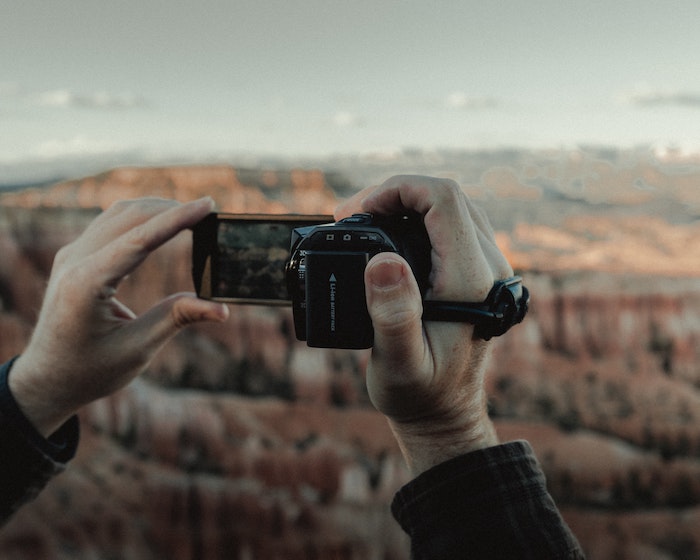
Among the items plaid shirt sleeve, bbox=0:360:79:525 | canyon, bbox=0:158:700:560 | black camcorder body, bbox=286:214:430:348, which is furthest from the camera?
canyon, bbox=0:158:700:560

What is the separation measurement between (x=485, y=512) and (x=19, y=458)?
1.69ft

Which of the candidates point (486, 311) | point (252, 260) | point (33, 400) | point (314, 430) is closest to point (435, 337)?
point (486, 311)

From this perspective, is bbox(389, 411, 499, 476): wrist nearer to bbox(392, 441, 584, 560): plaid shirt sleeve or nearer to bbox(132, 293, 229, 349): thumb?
bbox(392, 441, 584, 560): plaid shirt sleeve

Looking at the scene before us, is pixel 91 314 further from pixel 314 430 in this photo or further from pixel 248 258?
pixel 314 430

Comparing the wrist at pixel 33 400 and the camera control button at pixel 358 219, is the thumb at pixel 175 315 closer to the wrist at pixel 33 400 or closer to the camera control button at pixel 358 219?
the wrist at pixel 33 400

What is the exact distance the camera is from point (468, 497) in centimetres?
62

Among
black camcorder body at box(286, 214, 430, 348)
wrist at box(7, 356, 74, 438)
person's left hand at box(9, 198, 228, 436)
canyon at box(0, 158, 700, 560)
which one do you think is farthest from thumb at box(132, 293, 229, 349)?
canyon at box(0, 158, 700, 560)

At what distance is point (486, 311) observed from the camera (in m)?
0.65

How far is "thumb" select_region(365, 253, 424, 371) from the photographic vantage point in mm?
560

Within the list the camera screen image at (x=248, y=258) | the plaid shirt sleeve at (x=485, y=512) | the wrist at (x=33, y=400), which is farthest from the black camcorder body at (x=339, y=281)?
the wrist at (x=33, y=400)

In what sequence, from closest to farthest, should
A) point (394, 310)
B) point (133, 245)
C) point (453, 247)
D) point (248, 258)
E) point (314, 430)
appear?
point (394, 310)
point (453, 247)
point (133, 245)
point (248, 258)
point (314, 430)

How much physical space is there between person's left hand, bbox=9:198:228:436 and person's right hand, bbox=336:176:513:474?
0.89 ft

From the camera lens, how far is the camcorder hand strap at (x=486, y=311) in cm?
65

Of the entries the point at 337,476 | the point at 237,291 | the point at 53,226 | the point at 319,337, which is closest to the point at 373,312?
the point at 319,337
